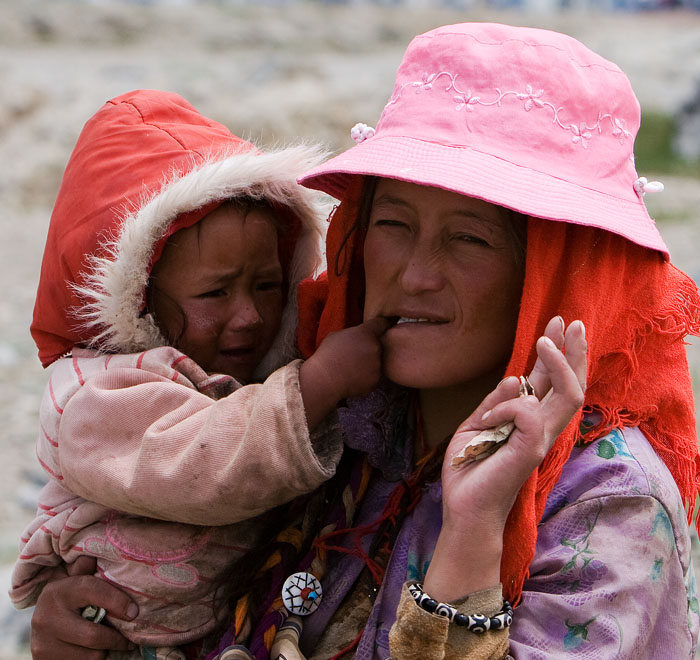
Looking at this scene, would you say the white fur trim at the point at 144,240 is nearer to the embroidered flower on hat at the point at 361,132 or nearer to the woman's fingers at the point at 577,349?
the embroidered flower on hat at the point at 361,132

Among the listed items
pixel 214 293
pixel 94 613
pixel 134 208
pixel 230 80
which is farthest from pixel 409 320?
pixel 230 80

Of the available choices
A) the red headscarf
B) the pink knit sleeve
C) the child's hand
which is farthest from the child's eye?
the red headscarf

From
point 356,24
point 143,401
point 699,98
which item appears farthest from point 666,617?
point 356,24

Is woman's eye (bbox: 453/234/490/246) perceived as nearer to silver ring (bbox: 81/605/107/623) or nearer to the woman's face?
the woman's face

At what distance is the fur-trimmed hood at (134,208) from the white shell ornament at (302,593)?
70 cm

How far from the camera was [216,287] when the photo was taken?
2.62m

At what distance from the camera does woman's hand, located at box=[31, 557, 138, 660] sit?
7.77 ft

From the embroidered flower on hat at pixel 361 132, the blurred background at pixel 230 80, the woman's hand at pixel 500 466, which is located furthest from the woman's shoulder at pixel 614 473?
the blurred background at pixel 230 80

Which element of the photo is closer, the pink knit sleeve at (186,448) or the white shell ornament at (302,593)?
the pink knit sleeve at (186,448)

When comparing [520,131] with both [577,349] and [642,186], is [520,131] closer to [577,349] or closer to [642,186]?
[642,186]

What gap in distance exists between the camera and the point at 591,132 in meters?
2.12

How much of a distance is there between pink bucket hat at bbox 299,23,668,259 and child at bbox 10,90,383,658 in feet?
1.48

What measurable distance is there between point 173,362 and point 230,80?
14226 mm

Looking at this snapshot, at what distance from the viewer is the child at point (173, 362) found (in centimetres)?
214
